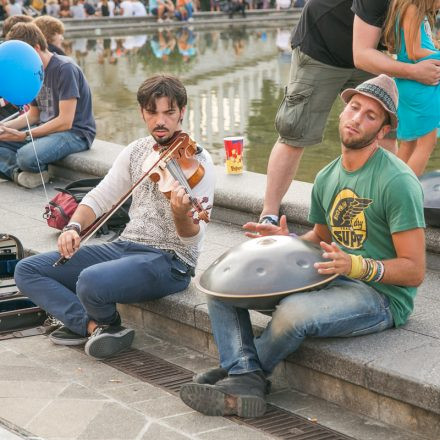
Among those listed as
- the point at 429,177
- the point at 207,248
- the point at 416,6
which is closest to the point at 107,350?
the point at 207,248

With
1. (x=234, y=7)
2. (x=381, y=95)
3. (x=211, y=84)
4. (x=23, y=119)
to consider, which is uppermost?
(x=381, y=95)

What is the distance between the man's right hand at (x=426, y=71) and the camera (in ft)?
17.0

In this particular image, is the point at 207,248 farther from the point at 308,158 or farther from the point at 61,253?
the point at 308,158

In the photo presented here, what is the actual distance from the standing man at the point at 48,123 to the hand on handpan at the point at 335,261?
419cm

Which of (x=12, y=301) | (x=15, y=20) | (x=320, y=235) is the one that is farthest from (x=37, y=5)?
(x=320, y=235)

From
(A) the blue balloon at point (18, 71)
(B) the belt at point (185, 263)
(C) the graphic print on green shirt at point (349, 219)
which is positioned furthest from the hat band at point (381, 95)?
(A) the blue balloon at point (18, 71)

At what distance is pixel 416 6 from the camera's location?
16.7 ft

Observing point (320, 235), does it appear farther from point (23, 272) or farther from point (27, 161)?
point (27, 161)

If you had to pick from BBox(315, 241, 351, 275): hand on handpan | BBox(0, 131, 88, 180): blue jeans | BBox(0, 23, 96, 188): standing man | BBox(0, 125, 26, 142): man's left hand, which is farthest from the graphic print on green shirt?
BBox(0, 125, 26, 142): man's left hand

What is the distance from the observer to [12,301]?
5371mm

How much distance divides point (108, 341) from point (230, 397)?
38.5 inches

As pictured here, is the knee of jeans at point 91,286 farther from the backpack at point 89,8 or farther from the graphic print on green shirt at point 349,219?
the backpack at point 89,8

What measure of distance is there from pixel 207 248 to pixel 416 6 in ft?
5.72

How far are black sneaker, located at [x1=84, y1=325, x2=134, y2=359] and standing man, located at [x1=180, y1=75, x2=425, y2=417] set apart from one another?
0.74 metres
